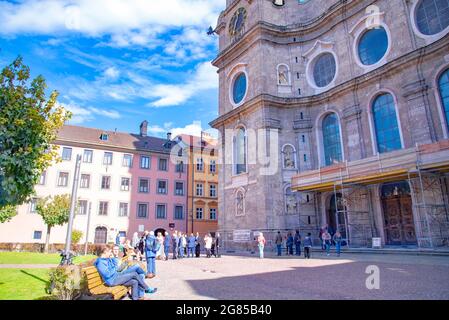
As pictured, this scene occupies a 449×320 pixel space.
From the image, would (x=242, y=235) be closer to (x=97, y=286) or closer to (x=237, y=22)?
(x=97, y=286)

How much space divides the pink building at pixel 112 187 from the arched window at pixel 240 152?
49.4 feet

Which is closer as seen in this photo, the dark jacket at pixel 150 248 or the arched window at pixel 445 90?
the dark jacket at pixel 150 248

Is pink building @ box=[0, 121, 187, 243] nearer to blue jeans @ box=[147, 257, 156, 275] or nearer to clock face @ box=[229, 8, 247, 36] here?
clock face @ box=[229, 8, 247, 36]

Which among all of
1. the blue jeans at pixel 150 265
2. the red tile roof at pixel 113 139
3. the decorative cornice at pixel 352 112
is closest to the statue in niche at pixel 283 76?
the decorative cornice at pixel 352 112

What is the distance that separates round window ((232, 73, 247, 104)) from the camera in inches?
1246

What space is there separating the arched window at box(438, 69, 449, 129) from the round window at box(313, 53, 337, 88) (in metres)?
8.82

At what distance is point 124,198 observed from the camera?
39.0 metres

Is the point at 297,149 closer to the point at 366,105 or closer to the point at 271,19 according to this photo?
the point at 366,105

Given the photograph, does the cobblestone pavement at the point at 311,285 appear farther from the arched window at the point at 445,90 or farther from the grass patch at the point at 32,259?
the arched window at the point at 445,90

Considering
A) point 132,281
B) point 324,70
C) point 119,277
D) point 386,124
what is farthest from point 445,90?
point 119,277

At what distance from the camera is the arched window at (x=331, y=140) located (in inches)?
1009

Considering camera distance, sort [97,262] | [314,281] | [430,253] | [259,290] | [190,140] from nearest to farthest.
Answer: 1. [97,262]
2. [259,290]
3. [314,281]
4. [430,253]
5. [190,140]

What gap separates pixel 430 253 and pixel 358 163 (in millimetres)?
6761
